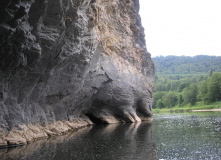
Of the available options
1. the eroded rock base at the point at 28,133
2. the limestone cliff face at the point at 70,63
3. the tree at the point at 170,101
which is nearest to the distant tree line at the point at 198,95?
the tree at the point at 170,101

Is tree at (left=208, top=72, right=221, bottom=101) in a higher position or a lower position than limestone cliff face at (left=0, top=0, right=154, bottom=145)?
lower

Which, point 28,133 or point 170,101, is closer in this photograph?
point 28,133

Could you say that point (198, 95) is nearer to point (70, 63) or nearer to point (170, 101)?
point (170, 101)

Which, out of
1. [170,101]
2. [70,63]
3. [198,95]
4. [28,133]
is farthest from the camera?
[170,101]

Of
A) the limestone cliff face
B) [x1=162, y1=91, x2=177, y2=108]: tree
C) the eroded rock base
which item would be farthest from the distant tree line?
the eroded rock base

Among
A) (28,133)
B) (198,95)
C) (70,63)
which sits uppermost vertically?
(70,63)

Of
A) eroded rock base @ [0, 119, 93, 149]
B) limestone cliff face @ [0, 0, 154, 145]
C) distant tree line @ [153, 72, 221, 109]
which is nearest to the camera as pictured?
limestone cliff face @ [0, 0, 154, 145]

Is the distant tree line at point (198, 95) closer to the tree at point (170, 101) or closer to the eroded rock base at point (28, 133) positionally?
the tree at point (170, 101)

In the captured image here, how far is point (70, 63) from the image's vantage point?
636 inches

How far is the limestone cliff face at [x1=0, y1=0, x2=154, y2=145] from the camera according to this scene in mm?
9672

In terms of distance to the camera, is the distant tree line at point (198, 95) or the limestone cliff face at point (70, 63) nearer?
the limestone cliff face at point (70, 63)

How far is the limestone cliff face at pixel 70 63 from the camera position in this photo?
9672mm

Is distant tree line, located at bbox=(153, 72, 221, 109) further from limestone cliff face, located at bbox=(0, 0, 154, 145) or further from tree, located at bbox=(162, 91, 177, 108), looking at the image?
limestone cliff face, located at bbox=(0, 0, 154, 145)

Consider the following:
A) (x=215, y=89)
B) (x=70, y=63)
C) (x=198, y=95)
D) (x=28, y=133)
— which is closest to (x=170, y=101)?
(x=198, y=95)
